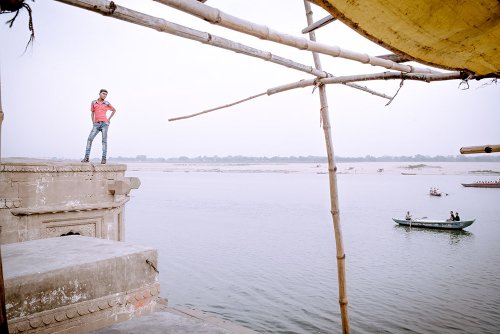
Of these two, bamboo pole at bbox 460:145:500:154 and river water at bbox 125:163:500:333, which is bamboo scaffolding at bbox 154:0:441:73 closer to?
bamboo pole at bbox 460:145:500:154

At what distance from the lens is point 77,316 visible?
453cm

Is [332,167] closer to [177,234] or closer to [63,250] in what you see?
[63,250]

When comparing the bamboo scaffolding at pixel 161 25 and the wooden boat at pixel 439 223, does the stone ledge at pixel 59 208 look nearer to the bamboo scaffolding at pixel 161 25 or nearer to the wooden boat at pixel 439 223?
the bamboo scaffolding at pixel 161 25

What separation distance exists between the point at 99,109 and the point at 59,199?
273cm

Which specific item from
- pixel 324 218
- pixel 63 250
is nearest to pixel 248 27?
pixel 63 250

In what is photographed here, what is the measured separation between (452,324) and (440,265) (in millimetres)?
10313

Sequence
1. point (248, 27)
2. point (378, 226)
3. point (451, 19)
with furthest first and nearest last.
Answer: point (378, 226) < point (248, 27) < point (451, 19)

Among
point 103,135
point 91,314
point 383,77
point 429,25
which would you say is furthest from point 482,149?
point 103,135

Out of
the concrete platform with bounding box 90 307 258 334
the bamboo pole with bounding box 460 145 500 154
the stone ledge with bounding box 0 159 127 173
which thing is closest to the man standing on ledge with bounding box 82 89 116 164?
the stone ledge with bounding box 0 159 127 173

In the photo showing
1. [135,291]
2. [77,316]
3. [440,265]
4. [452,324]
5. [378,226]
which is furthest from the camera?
[378,226]

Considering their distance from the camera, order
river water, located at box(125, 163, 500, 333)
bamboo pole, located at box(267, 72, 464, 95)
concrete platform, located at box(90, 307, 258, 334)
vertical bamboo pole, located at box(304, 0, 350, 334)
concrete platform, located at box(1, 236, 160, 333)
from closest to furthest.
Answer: bamboo pole, located at box(267, 72, 464, 95) → concrete platform, located at box(1, 236, 160, 333) → concrete platform, located at box(90, 307, 258, 334) → vertical bamboo pole, located at box(304, 0, 350, 334) → river water, located at box(125, 163, 500, 333)

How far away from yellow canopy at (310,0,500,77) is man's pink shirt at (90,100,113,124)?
893 centimetres

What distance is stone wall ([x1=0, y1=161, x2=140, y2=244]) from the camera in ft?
25.2

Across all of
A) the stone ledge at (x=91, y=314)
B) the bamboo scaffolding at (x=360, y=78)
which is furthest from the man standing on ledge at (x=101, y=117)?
the stone ledge at (x=91, y=314)
